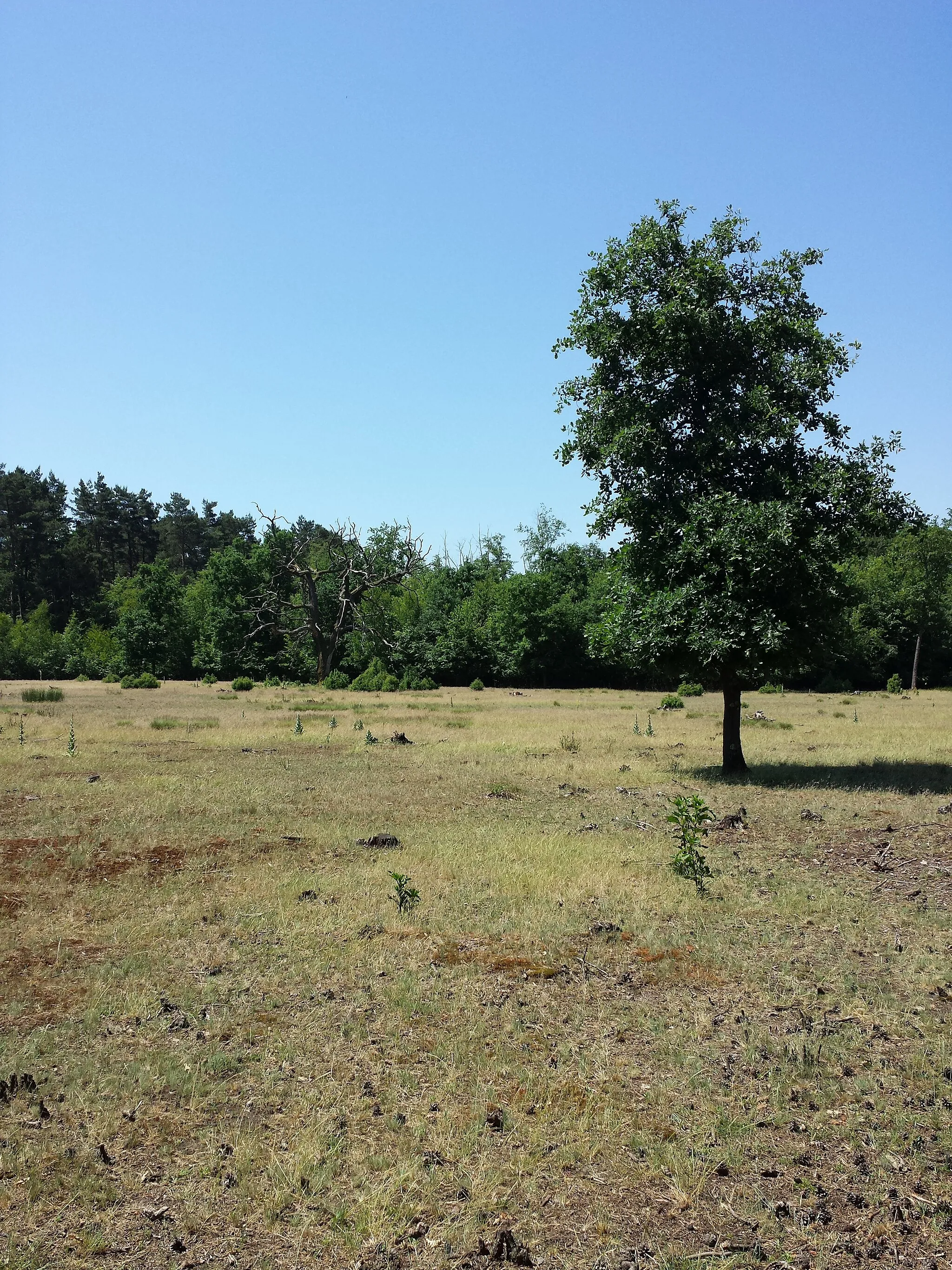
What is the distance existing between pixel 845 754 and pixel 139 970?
21.0 metres

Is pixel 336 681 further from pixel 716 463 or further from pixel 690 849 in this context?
pixel 690 849

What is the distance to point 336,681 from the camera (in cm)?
6125

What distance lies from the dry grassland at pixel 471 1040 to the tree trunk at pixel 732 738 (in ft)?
16.6

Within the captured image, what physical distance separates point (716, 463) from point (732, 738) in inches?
265

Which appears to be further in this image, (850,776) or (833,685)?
(833,685)

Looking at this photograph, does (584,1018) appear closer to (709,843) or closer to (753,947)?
(753,947)

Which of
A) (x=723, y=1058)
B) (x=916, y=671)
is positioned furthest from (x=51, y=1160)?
(x=916, y=671)

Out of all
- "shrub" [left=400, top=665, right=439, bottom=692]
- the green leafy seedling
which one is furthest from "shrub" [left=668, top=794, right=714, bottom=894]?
"shrub" [left=400, top=665, right=439, bottom=692]

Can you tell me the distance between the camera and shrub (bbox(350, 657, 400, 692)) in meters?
59.6

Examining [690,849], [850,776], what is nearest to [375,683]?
[850,776]

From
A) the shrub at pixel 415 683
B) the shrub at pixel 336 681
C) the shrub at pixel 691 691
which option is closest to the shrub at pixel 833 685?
the shrub at pixel 691 691

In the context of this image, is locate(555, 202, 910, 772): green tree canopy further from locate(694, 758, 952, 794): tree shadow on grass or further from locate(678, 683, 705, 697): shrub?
locate(678, 683, 705, 697): shrub

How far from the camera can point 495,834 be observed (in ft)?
46.8

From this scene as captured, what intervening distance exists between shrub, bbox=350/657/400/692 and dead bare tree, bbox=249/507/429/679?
13.5 ft
